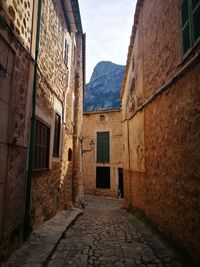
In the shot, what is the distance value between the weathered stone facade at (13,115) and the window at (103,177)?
14071 mm

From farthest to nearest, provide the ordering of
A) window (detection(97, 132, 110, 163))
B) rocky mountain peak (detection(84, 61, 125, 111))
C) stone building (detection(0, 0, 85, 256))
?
1. rocky mountain peak (detection(84, 61, 125, 111))
2. window (detection(97, 132, 110, 163))
3. stone building (detection(0, 0, 85, 256))

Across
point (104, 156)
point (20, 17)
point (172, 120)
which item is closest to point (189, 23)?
point (172, 120)

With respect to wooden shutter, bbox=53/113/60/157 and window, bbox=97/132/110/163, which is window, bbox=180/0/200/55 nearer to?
wooden shutter, bbox=53/113/60/157

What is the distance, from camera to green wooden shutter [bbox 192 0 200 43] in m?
3.58

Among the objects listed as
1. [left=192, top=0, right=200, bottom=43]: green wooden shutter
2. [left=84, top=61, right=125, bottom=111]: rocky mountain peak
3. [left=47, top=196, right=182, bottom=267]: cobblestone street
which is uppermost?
[left=84, top=61, right=125, bottom=111]: rocky mountain peak

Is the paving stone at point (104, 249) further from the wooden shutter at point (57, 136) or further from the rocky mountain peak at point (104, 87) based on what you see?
the rocky mountain peak at point (104, 87)

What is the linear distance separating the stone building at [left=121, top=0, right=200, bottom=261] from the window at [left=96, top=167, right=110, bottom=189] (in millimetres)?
10867

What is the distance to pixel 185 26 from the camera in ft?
13.1

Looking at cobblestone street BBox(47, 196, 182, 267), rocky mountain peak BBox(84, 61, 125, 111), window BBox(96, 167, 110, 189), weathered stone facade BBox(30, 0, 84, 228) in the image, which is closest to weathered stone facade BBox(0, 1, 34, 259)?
weathered stone facade BBox(30, 0, 84, 228)

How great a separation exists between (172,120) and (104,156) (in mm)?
14083

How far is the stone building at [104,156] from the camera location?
58.1 feet

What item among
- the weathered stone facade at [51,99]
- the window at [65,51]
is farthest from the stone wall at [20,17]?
the window at [65,51]

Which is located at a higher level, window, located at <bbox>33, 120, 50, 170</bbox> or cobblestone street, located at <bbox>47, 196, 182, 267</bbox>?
window, located at <bbox>33, 120, 50, 170</bbox>

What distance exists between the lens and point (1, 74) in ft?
10.7
